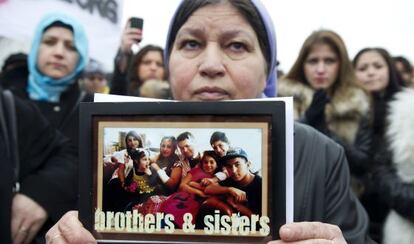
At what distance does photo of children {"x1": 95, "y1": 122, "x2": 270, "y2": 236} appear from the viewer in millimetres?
1137

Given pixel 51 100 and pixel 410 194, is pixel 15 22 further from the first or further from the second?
pixel 410 194

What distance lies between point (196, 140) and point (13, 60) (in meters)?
2.62

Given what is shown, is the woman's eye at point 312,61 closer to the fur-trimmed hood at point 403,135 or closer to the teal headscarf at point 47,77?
the fur-trimmed hood at point 403,135

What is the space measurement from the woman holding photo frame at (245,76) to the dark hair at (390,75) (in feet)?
7.76

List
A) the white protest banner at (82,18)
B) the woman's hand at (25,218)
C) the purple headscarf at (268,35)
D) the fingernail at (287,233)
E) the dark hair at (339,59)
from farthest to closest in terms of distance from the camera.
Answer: the white protest banner at (82,18) → the dark hair at (339,59) → the woman's hand at (25,218) → the purple headscarf at (268,35) → the fingernail at (287,233)

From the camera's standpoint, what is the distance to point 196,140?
115cm

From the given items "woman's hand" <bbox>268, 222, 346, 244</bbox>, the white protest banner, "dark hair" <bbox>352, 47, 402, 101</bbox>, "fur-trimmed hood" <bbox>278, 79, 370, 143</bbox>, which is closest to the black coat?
"woman's hand" <bbox>268, 222, 346, 244</bbox>

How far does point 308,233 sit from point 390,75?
9.54ft

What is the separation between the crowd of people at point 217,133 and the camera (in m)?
1.16

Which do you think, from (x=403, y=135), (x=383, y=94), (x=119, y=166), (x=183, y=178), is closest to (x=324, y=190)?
(x=183, y=178)

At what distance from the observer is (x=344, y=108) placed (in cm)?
341

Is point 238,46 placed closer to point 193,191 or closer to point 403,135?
point 193,191

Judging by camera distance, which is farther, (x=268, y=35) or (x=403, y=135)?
(x=403, y=135)

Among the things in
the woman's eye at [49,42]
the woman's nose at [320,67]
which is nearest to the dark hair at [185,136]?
the woman's eye at [49,42]
